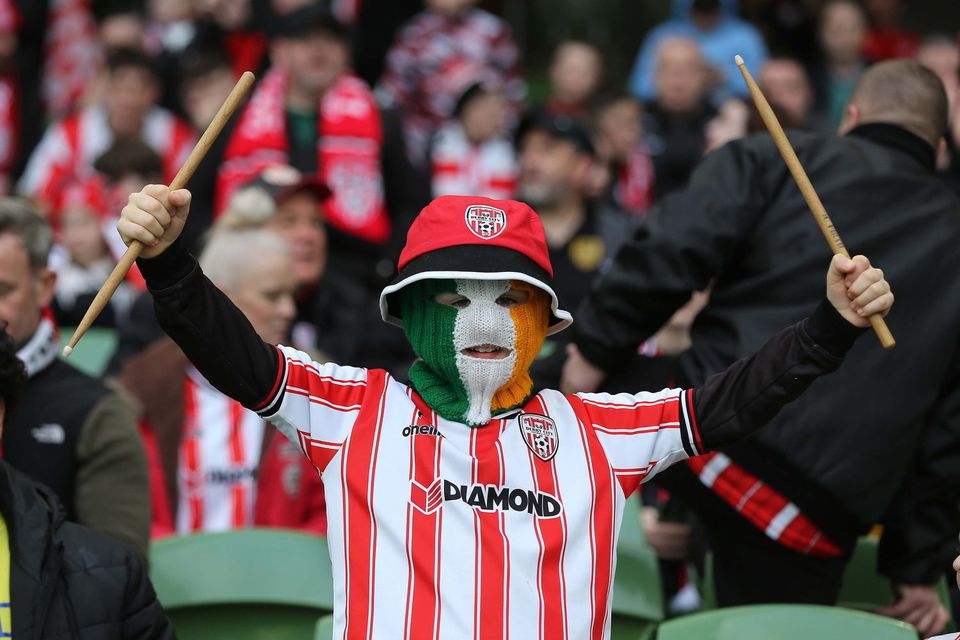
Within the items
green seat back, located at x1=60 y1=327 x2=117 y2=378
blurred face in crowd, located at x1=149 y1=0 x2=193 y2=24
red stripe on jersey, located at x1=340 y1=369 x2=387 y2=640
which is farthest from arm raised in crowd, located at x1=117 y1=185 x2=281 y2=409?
blurred face in crowd, located at x1=149 y1=0 x2=193 y2=24

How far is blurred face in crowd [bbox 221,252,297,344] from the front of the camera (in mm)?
4180

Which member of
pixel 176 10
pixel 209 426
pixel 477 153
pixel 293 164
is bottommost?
pixel 209 426

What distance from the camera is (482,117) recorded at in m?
7.49

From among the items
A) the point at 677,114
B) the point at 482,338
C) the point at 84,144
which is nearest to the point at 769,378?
the point at 482,338

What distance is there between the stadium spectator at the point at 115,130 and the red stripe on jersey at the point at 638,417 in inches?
201

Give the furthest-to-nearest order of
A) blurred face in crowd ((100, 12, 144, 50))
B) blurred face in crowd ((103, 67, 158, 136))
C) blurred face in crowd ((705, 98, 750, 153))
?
1. blurred face in crowd ((100, 12, 144, 50))
2. blurred face in crowd ((103, 67, 158, 136))
3. blurred face in crowd ((705, 98, 750, 153))

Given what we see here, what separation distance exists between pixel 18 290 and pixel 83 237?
2.98 m

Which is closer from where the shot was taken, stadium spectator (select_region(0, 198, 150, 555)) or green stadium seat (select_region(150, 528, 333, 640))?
stadium spectator (select_region(0, 198, 150, 555))

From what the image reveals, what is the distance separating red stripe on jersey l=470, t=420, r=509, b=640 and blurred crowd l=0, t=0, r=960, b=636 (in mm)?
1067

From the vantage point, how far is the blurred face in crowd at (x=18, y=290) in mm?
3316

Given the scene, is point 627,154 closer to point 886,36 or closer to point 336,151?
point 886,36

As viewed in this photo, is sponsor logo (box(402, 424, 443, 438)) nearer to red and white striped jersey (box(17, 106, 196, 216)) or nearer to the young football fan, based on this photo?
the young football fan

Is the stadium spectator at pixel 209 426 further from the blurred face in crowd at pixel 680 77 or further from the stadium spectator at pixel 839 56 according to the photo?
the stadium spectator at pixel 839 56

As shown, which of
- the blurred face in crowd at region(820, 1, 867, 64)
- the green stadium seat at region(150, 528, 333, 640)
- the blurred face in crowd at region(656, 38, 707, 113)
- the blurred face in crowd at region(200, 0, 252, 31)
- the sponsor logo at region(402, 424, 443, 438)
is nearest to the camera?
the sponsor logo at region(402, 424, 443, 438)
